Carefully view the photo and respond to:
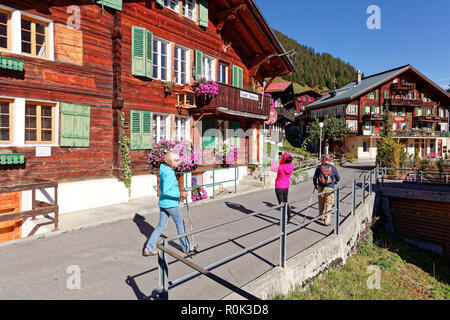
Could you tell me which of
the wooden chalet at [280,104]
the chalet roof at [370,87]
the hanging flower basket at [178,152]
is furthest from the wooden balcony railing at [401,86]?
the hanging flower basket at [178,152]

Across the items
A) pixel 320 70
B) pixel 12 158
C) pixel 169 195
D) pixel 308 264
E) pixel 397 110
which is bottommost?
pixel 308 264

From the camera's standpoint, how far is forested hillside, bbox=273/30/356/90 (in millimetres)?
117750

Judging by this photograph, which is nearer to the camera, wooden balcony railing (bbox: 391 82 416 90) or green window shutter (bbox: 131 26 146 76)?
green window shutter (bbox: 131 26 146 76)

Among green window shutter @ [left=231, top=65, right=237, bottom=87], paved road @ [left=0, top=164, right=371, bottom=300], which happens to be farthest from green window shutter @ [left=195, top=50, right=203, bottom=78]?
paved road @ [left=0, top=164, right=371, bottom=300]

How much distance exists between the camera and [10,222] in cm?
790

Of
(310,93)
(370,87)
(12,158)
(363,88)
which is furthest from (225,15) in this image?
(310,93)

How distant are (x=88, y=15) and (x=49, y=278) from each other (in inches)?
331

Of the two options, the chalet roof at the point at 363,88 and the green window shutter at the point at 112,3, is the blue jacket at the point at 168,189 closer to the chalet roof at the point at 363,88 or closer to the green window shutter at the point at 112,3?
the green window shutter at the point at 112,3

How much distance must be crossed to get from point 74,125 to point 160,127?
3.65m

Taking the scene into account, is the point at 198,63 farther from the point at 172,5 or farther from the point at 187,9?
the point at 172,5

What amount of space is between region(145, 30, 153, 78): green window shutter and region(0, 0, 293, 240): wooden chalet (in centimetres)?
4

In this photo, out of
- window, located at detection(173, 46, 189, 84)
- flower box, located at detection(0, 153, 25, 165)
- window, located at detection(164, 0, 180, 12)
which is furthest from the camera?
window, located at detection(173, 46, 189, 84)

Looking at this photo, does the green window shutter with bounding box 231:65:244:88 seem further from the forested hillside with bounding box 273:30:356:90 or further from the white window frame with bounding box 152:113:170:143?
the forested hillside with bounding box 273:30:356:90
